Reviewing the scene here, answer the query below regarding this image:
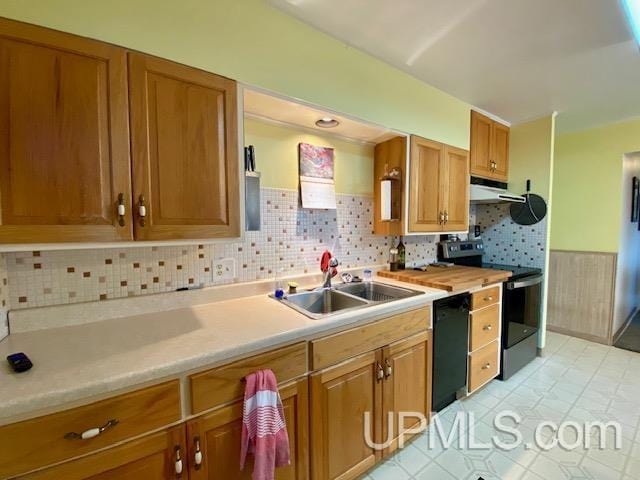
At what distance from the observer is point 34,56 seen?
2.74 ft

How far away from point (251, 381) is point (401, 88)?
1882 mm

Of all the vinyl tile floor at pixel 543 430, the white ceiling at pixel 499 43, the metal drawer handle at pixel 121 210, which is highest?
the white ceiling at pixel 499 43

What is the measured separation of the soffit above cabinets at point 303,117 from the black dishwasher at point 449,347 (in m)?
1.19

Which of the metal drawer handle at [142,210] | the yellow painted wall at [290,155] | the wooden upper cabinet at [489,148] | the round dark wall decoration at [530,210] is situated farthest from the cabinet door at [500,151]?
the metal drawer handle at [142,210]

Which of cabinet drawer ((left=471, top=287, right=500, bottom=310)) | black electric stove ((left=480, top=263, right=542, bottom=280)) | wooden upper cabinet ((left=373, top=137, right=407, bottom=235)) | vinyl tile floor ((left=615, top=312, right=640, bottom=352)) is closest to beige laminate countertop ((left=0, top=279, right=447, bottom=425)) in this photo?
wooden upper cabinet ((left=373, top=137, right=407, bottom=235))

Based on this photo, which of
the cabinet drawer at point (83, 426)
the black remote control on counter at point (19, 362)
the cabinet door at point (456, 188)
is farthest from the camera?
the cabinet door at point (456, 188)

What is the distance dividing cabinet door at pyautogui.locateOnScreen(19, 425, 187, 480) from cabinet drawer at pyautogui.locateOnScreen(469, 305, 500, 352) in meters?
1.86

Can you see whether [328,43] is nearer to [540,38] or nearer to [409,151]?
[409,151]

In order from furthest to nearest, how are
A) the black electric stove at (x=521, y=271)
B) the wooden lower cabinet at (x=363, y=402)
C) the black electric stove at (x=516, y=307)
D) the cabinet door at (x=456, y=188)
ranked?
the black electric stove at (x=521, y=271) → the black electric stove at (x=516, y=307) → the cabinet door at (x=456, y=188) → the wooden lower cabinet at (x=363, y=402)

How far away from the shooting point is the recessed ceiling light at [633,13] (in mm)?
1261

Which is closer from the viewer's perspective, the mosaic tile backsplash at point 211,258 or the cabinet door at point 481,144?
the mosaic tile backsplash at point 211,258

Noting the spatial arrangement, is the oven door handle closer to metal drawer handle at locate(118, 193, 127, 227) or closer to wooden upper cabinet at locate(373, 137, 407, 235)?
wooden upper cabinet at locate(373, 137, 407, 235)

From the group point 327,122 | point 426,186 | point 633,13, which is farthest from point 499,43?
point 327,122

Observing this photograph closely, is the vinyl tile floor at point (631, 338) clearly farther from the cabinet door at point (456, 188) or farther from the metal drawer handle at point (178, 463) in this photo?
the metal drawer handle at point (178, 463)
